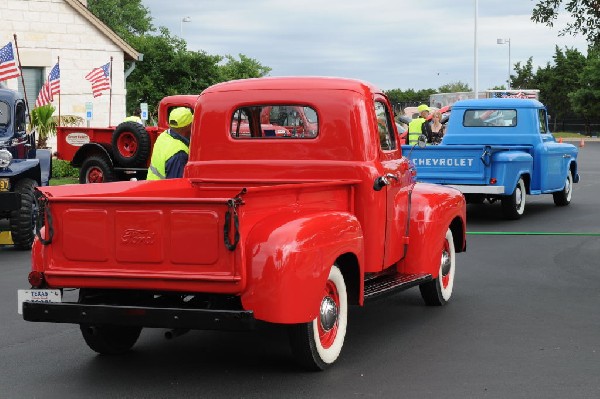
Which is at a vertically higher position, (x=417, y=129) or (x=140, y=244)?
(x=417, y=129)

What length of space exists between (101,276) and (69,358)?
1192mm

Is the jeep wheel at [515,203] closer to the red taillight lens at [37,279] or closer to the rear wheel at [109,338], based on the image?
the rear wheel at [109,338]

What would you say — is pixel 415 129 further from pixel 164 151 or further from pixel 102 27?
pixel 102 27

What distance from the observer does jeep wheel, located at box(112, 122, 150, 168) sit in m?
20.8

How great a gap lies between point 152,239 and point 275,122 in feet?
7.60

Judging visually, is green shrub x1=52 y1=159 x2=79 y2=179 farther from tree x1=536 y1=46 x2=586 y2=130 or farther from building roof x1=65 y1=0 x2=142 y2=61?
tree x1=536 y1=46 x2=586 y2=130

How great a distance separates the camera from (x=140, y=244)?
643 centimetres

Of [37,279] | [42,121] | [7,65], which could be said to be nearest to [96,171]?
[7,65]

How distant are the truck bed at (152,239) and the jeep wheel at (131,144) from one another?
45.9 feet

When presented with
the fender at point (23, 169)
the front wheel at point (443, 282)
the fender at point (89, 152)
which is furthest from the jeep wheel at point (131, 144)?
the front wheel at point (443, 282)

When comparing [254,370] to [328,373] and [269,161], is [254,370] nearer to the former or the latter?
[328,373]

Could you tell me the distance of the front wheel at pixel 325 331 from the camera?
6.72m

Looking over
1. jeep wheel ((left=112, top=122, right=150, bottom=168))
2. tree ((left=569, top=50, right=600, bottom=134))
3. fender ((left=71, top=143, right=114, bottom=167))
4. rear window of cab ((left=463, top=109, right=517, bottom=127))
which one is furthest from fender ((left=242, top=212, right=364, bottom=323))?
tree ((left=569, top=50, right=600, bottom=134))

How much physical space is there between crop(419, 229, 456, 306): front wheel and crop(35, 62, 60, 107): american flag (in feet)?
70.2
